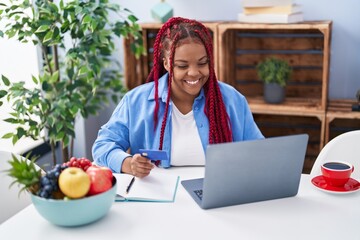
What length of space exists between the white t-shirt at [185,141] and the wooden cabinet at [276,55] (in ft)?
3.39

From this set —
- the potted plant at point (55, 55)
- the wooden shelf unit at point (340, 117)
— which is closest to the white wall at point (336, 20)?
the wooden shelf unit at point (340, 117)

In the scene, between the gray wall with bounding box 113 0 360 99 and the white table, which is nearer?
the white table

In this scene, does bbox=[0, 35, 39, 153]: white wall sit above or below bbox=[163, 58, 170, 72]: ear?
below

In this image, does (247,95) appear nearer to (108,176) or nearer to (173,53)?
(173,53)

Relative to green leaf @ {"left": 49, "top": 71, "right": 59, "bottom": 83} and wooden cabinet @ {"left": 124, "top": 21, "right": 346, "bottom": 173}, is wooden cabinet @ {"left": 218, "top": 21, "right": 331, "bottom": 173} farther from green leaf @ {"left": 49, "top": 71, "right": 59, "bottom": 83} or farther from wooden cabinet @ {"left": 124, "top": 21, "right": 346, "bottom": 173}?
green leaf @ {"left": 49, "top": 71, "right": 59, "bottom": 83}

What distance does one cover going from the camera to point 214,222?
4.15 feet

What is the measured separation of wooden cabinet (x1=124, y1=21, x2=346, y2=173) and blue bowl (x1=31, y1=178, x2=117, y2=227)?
1695mm

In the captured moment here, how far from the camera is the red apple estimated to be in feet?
4.10

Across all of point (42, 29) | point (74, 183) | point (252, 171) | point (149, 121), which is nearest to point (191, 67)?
point (149, 121)

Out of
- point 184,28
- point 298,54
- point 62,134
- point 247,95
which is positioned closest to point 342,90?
point 298,54

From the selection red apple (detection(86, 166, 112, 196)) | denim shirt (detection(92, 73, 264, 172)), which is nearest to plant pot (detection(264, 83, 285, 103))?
denim shirt (detection(92, 73, 264, 172))

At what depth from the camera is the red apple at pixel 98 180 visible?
1249 mm

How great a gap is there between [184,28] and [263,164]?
28.7 inches

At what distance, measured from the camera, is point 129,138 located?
6.18 feet
